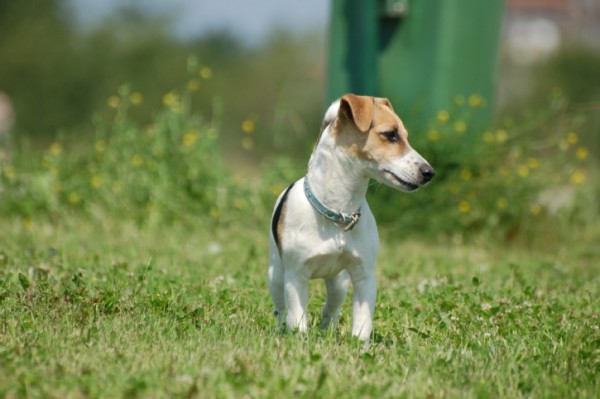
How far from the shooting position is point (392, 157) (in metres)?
4.38

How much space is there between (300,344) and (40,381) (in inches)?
46.9

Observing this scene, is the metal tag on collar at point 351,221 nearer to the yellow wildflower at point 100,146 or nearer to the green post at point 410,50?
the green post at point 410,50

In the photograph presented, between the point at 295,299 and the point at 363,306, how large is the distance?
32cm

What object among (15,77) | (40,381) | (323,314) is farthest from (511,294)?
(15,77)

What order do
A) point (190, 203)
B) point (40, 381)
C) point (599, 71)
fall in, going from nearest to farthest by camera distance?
1. point (40, 381)
2. point (190, 203)
3. point (599, 71)

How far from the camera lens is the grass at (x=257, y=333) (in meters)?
3.59

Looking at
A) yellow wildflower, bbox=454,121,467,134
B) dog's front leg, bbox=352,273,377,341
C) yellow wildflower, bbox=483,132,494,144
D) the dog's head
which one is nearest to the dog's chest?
dog's front leg, bbox=352,273,377,341

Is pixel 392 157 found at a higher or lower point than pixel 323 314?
higher

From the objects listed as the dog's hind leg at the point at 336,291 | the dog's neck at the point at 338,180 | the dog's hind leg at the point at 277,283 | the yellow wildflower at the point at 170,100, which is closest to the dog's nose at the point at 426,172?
the dog's neck at the point at 338,180

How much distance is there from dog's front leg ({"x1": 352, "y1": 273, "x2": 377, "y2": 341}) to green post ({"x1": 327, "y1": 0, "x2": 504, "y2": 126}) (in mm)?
4350

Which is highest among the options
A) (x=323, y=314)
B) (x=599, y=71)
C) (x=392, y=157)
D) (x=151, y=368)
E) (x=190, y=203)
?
(x=392, y=157)

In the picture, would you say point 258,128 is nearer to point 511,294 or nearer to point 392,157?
point 511,294

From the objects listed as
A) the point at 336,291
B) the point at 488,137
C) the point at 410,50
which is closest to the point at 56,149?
the point at 410,50

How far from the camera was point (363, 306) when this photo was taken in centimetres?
445
